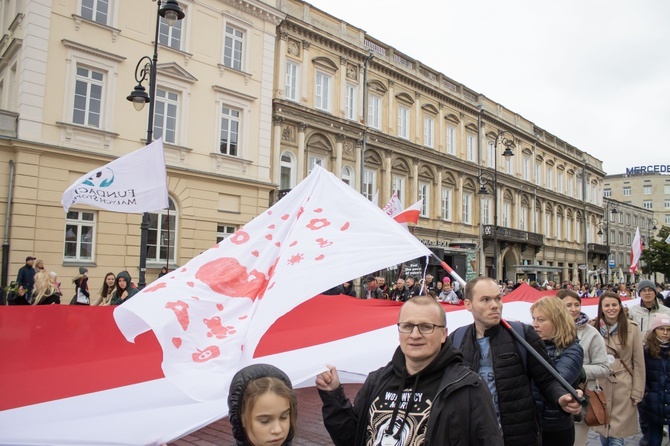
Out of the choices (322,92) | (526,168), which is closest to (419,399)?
(322,92)

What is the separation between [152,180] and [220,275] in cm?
650

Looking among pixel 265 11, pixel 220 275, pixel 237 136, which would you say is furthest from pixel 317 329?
pixel 265 11

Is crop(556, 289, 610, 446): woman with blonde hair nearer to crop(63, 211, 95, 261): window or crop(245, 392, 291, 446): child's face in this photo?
crop(245, 392, 291, 446): child's face

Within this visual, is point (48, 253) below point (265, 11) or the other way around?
below

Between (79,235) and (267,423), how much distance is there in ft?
57.8

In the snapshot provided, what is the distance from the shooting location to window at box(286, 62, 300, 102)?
25172 mm

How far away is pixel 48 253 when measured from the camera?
16750 millimetres

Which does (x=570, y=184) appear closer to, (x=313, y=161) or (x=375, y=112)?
A: (x=375, y=112)

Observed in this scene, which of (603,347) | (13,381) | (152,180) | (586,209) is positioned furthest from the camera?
(586,209)

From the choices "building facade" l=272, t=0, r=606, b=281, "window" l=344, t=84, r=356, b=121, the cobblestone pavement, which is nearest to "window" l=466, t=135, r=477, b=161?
"building facade" l=272, t=0, r=606, b=281

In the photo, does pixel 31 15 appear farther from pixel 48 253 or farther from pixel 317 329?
pixel 317 329

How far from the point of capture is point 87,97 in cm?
1809

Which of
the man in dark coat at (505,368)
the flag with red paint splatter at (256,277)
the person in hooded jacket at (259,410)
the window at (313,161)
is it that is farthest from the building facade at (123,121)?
the person in hooded jacket at (259,410)

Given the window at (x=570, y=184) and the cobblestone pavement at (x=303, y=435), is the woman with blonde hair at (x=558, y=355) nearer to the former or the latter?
the cobblestone pavement at (x=303, y=435)
